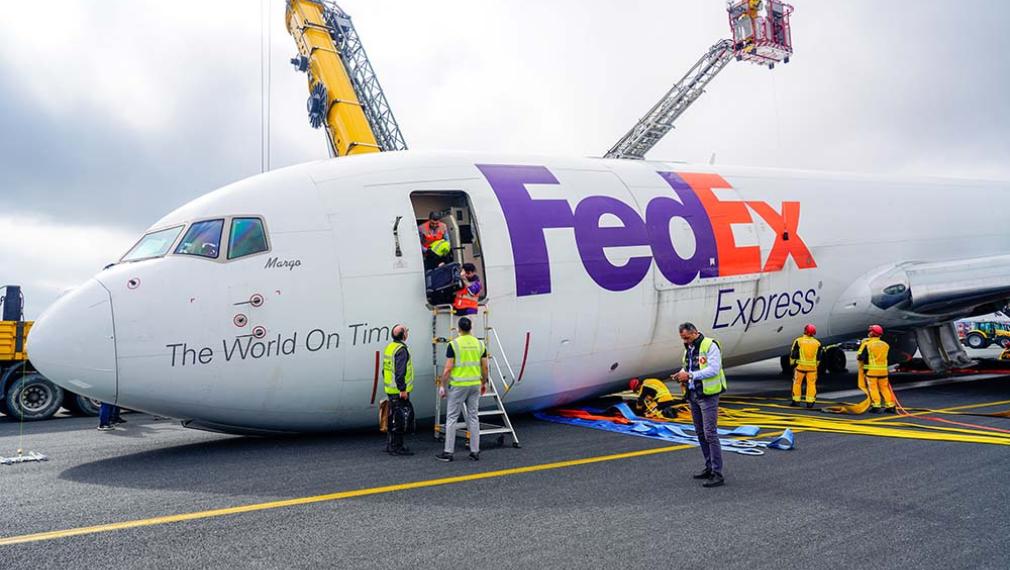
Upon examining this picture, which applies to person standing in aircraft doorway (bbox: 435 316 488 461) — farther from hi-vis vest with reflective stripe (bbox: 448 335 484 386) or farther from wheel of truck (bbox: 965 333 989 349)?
wheel of truck (bbox: 965 333 989 349)

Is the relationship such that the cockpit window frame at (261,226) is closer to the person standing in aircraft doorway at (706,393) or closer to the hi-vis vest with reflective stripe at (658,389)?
the person standing in aircraft doorway at (706,393)

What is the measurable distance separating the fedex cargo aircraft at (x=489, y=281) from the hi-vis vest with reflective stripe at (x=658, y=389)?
28 centimetres

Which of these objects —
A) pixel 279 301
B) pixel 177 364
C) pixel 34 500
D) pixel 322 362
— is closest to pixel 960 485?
pixel 322 362

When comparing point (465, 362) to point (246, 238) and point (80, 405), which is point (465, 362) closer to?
point (246, 238)

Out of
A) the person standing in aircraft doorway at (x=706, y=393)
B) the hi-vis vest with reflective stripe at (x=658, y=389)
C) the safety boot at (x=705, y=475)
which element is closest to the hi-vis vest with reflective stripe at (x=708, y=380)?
the person standing in aircraft doorway at (x=706, y=393)

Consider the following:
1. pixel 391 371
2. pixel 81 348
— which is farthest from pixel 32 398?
pixel 391 371

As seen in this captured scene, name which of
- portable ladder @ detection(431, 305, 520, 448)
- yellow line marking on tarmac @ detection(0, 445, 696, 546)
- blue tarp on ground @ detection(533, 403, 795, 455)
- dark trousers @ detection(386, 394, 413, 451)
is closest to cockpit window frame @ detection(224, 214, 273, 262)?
portable ladder @ detection(431, 305, 520, 448)

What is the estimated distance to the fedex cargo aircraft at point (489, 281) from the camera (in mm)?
8000

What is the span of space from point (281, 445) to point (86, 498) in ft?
9.14

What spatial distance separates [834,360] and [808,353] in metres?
8.05

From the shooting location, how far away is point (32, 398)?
50.2 ft

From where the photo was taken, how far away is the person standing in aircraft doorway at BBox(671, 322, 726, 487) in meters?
6.98

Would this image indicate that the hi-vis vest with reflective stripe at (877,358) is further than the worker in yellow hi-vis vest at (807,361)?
No

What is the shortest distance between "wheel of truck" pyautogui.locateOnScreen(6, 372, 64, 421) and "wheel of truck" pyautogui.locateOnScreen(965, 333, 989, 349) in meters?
40.9
